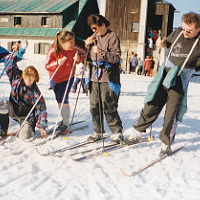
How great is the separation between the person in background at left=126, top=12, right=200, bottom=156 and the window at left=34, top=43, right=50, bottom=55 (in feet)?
82.4

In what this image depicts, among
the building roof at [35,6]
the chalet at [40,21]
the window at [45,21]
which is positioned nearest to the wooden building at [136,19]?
the chalet at [40,21]

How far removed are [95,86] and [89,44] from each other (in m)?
0.64

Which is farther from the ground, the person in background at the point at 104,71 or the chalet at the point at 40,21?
the chalet at the point at 40,21

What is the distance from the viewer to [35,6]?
28.5m

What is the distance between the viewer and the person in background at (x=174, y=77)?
3.39 meters

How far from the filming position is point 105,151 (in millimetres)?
3730

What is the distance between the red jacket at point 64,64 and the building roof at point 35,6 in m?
23.8

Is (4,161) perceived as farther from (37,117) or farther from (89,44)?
(89,44)

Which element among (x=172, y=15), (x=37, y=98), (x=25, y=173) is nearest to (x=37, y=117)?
(x=37, y=98)

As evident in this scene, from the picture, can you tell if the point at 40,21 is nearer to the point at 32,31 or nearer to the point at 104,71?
the point at 32,31

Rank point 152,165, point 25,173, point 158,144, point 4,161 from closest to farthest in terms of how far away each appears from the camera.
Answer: point 25,173 < point 4,161 < point 152,165 < point 158,144

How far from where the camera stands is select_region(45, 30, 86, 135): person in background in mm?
4039

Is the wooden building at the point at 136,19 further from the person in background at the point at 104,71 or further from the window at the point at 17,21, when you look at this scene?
the person in background at the point at 104,71

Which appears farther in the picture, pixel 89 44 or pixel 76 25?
pixel 76 25
